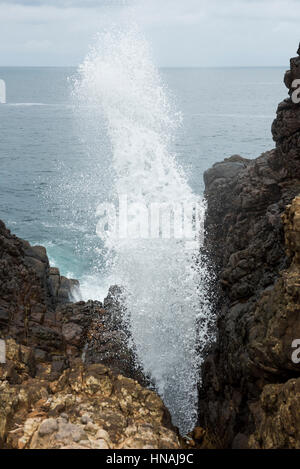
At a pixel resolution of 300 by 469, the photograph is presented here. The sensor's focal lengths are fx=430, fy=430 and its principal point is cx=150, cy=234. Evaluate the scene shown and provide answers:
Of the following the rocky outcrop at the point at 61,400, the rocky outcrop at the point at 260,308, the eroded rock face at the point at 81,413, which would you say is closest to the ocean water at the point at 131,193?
the rocky outcrop at the point at 260,308

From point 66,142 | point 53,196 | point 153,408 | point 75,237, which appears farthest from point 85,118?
point 153,408

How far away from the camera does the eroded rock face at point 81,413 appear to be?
32.5ft

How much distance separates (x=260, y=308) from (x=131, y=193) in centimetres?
3606

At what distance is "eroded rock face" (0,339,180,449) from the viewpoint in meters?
9.91

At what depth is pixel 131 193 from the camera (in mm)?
49000

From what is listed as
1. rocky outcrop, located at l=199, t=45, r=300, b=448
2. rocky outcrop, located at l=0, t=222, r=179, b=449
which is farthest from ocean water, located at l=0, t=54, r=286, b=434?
rocky outcrop, located at l=0, t=222, r=179, b=449

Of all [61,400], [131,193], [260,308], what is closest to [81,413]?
[61,400]

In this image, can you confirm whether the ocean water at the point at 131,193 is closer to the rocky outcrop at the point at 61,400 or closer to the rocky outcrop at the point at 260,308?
the rocky outcrop at the point at 260,308

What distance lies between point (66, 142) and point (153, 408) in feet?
265

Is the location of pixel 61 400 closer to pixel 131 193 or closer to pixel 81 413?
pixel 81 413

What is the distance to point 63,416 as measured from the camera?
10.5 meters

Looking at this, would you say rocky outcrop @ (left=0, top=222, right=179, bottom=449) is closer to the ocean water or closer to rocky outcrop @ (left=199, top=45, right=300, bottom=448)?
rocky outcrop @ (left=199, top=45, right=300, bottom=448)

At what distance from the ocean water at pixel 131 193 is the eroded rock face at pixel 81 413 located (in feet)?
34.3

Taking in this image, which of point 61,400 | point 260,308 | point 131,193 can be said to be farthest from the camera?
point 131,193
